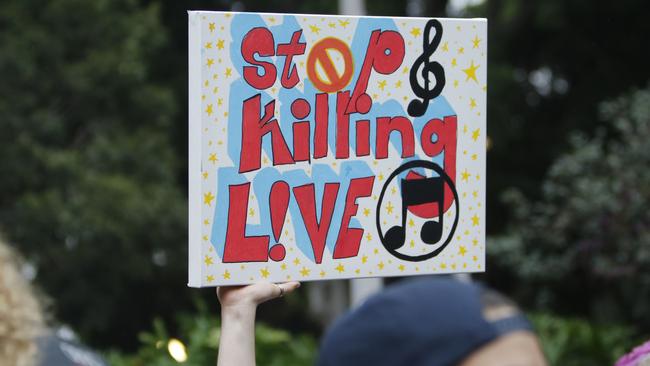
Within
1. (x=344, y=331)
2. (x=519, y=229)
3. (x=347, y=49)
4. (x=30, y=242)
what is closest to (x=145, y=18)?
(x=30, y=242)

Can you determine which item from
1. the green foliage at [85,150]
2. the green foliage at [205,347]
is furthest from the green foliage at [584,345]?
the green foliage at [85,150]

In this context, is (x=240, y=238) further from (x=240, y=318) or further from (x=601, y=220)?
(x=601, y=220)

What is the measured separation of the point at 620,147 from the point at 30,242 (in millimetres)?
6951

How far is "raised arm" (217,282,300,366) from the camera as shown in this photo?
2.37m

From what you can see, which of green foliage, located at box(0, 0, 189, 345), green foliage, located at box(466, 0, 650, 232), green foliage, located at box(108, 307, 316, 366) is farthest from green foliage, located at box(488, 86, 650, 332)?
green foliage, located at box(466, 0, 650, 232)

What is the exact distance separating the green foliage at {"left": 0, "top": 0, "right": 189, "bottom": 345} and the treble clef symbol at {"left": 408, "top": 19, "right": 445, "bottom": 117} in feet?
33.9

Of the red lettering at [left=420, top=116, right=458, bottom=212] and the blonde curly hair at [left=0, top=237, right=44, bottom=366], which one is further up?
the red lettering at [left=420, top=116, right=458, bottom=212]

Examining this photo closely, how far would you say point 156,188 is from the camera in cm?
1386

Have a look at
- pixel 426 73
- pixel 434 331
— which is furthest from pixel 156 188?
pixel 434 331

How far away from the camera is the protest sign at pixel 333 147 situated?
261 cm

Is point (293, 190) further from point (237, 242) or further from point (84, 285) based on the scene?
point (84, 285)

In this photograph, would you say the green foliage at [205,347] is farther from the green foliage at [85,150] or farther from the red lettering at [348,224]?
the green foliage at [85,150]

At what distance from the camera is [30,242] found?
13078mm

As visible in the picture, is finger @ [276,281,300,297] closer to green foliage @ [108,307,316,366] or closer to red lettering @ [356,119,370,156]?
red lettering @ [356,119,370,156]
